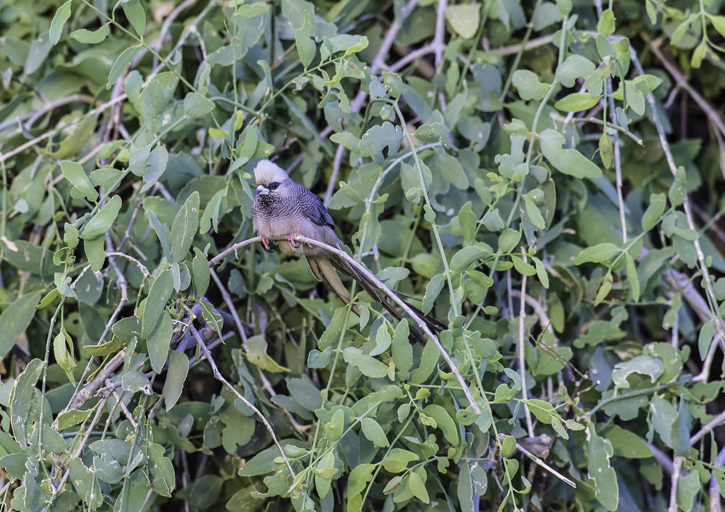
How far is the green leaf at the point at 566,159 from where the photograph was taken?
1.30 m

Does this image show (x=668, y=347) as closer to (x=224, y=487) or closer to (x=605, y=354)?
(x=605, y=354)

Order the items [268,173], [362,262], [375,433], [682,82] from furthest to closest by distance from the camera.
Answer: [682,82], [268,173], [362,262], [375,433]

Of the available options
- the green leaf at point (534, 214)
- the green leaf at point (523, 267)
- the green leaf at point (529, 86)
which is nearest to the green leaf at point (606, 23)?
the green leaf at point (529, 86)

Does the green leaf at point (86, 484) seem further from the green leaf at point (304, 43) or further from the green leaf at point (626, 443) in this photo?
the green leaf at point (626, 443)

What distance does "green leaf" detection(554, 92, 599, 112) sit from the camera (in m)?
1.33

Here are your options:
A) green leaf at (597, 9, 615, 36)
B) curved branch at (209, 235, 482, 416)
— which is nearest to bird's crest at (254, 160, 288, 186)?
curved branch at (209, 235, 482, 416)

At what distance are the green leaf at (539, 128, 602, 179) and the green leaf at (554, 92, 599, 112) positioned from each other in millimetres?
60

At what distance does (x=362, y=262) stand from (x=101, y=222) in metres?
0.55

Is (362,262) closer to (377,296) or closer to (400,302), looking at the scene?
(377,296)

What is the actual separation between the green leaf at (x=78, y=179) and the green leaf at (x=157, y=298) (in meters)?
0.21

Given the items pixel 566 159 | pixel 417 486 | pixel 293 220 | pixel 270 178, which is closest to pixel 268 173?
pixel 270 178

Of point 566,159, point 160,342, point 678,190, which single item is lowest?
point 160,342

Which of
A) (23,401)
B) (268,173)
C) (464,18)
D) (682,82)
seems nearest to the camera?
(23,401)

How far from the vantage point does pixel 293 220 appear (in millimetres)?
1637
